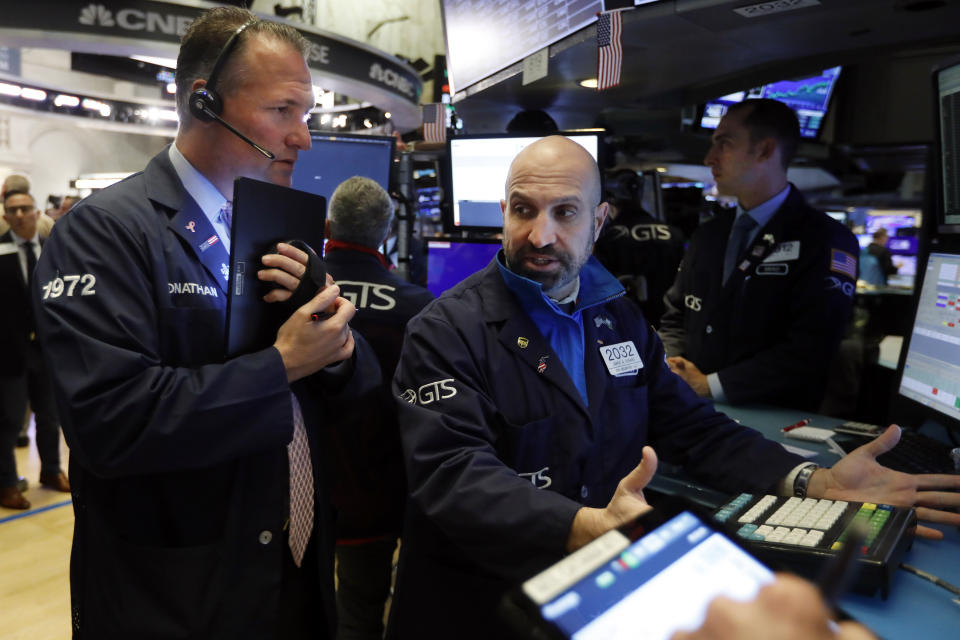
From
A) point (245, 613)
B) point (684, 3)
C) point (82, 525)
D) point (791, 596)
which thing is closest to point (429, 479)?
point (245, 613)

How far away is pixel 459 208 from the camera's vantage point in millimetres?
2861

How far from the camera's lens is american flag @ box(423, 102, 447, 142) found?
3.10m

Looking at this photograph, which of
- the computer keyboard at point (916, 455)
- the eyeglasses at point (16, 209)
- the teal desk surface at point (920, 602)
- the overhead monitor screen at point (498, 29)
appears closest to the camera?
the teal desk surface at point (920, 602)

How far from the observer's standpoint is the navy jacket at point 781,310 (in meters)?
2.17

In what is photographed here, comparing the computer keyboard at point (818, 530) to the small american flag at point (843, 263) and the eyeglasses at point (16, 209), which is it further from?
the eyeglasses at point (16, 209)

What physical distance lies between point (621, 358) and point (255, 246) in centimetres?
82

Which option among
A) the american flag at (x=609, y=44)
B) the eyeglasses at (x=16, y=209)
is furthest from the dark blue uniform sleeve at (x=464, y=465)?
the eyeglasses at (x=16, y=209)

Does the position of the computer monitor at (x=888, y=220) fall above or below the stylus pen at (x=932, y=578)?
above

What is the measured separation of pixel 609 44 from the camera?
1.94m

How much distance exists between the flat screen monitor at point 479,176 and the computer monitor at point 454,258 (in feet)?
0.28

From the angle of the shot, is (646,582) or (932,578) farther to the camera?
(932,578)

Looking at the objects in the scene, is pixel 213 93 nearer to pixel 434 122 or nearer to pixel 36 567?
pixel 434 122

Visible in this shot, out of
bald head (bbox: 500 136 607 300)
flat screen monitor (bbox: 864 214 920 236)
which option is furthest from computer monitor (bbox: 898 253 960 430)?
flat screen monitor (bbox: 864 214 920 236)

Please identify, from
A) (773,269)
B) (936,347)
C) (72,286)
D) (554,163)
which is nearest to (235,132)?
(72,286)
